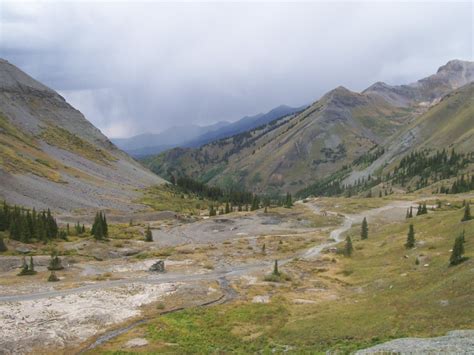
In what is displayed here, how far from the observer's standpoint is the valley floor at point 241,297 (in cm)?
4269

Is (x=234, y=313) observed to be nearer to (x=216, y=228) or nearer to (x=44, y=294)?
(x=44, y=294)

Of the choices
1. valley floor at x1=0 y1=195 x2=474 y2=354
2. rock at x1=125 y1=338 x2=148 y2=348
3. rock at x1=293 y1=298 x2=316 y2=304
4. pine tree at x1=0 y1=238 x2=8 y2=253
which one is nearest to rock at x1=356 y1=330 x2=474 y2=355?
valley floor at x1=0 y1=195 x2=474 y2=354

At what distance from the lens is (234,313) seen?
57562mm

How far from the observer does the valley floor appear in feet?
140

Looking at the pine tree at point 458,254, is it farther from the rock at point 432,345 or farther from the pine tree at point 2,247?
the pine tree at point 2,247

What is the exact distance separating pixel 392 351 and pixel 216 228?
12188 cm

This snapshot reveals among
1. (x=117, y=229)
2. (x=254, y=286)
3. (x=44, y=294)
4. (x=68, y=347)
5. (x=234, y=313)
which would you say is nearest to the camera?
(x=68, y=347)

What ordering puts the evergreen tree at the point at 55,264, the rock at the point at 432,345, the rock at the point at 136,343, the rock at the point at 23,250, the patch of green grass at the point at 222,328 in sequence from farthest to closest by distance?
the rock at the point at 23,250, the evergreen tree at the point at 55,264, the rock at the point at 136,343, the patch of green grass at the point at 222,328, the rock at the point at 432,345

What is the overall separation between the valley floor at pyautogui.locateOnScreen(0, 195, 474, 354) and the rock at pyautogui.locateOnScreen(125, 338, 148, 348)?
115 millimetres

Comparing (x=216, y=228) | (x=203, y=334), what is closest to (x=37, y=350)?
(x=203, y=334)

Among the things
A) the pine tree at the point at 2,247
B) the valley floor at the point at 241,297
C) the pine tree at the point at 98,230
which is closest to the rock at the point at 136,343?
the valley floor at the point at 241,297

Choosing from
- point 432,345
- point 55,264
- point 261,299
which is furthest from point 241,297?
point 432,345

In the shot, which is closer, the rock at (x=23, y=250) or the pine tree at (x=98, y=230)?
the rock at (x=23, y=250)

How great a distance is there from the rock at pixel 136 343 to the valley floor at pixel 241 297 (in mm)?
115
